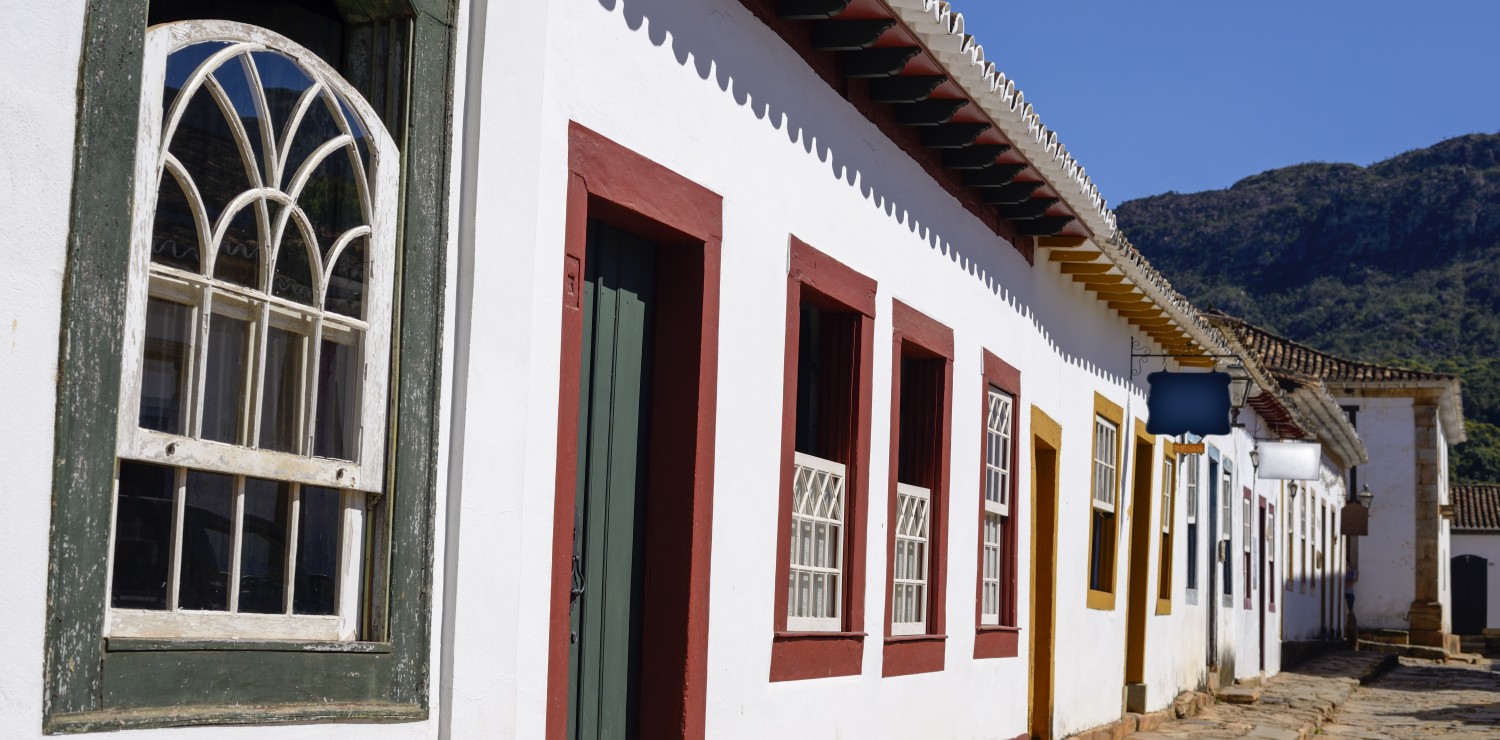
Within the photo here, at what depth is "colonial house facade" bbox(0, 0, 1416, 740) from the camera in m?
3.41

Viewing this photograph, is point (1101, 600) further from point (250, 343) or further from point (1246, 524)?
point (250, 343)

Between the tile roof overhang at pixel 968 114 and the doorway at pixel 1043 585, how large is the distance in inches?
52.1

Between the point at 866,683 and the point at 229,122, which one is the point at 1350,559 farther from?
the point at 229,122

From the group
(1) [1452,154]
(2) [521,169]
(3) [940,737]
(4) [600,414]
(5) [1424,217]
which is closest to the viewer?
(2) [521,169]

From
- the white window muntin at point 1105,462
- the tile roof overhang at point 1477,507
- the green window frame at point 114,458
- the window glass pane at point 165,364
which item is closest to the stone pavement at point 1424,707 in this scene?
the white window muntin at point 1105,462

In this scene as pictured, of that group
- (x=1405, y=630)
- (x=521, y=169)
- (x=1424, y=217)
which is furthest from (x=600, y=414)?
(x=1424, y=217)

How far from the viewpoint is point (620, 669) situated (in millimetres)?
6180

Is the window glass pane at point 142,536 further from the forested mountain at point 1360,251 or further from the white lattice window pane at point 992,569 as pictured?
the forested mountain at point 1360,251

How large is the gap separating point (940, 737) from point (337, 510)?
568cm

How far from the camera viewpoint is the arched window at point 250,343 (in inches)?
143

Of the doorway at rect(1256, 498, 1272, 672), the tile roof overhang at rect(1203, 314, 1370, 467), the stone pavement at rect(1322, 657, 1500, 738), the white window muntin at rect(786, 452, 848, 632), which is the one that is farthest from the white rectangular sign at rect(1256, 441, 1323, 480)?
the white window muntin at rect(786, 452, 848, 632)

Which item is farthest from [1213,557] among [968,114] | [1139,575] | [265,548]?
[265,548]

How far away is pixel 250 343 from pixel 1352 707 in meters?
18.6

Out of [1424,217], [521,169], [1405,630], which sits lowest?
[1405,630]
